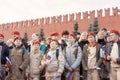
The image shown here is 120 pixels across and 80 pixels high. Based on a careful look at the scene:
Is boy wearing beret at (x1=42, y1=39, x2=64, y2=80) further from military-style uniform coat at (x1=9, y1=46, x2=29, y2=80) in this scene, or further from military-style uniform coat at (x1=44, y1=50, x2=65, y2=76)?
military-style uniform coat at (x1=9, y1=46, x2=29, y2=80)

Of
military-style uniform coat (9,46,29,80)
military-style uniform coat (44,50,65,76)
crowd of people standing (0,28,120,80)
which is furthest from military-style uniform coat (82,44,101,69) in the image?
military-style uniform coat (9,46,29,80)

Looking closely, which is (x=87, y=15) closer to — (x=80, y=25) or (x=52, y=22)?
(x=80, y=25)

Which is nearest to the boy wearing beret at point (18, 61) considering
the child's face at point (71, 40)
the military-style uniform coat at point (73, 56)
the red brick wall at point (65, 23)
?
the military-style uniform coat at point (73, 56)

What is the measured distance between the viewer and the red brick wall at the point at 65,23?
26.8m

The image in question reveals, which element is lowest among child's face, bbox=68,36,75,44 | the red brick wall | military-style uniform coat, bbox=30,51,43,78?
military-style uniform coat, bbox=30,51,43,78

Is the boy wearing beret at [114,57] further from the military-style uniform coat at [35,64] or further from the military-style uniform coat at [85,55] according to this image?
the military-style uniform coat at [35,64]

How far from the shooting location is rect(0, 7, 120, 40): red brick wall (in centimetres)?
2675

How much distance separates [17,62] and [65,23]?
22274 millimetres

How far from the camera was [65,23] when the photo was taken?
2975 centimetres

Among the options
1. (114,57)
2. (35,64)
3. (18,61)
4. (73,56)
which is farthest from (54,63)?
(114,57)

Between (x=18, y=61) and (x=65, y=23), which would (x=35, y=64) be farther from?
(x=65, y=23)

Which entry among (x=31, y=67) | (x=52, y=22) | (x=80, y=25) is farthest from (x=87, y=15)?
(x=31, y=67)

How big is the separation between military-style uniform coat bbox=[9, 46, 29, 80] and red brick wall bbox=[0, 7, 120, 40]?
19.3m

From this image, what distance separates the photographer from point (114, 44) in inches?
271
